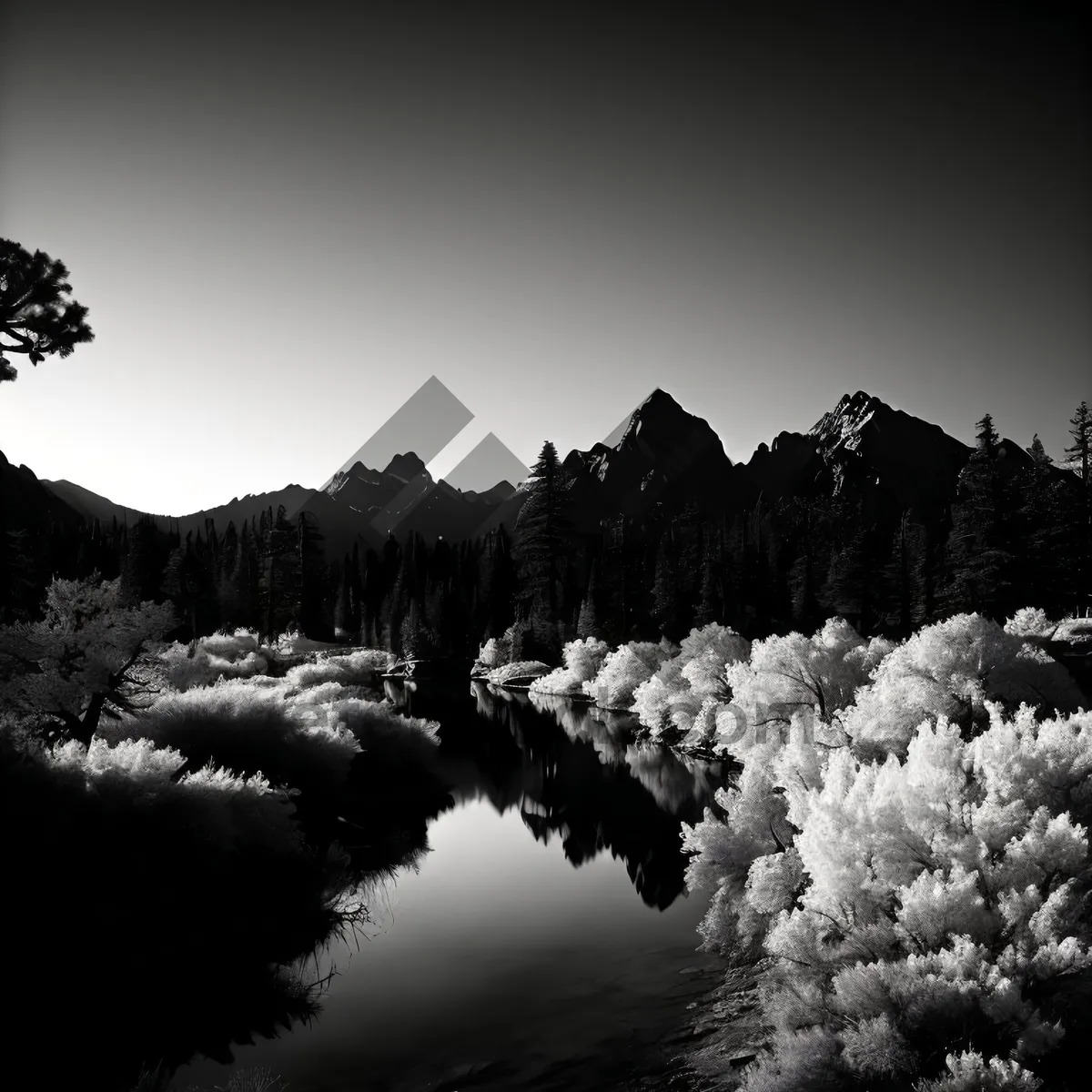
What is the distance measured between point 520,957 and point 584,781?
1714 cm

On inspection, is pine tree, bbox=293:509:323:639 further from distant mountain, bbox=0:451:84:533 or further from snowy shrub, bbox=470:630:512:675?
distant mountain, bbox=0:451:84:533

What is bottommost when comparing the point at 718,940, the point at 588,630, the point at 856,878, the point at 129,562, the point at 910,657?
the point at 718,940

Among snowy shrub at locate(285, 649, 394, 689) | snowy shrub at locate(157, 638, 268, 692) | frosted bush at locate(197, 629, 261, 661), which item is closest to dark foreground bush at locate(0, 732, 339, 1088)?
snowy shrub at locate(157, 638, 268, 692)

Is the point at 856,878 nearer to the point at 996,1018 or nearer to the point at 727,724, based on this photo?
the point at 996,1018

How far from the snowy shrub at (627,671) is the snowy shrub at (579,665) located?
5.16 metres

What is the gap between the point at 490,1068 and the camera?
11.8 meters

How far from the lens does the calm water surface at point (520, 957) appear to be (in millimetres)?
11844

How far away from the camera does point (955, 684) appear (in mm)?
23312

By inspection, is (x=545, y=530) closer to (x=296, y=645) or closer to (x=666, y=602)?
(x=666, y=602)

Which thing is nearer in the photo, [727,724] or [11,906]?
[11,906]

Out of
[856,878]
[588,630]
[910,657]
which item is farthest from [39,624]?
[588,630]

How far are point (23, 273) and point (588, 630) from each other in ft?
179

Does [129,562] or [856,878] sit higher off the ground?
[129,562]

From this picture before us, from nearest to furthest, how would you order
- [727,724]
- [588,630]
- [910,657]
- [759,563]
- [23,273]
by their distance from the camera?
[23,273]
[910,657]
[727,724]
[588,630]
[759,563]
